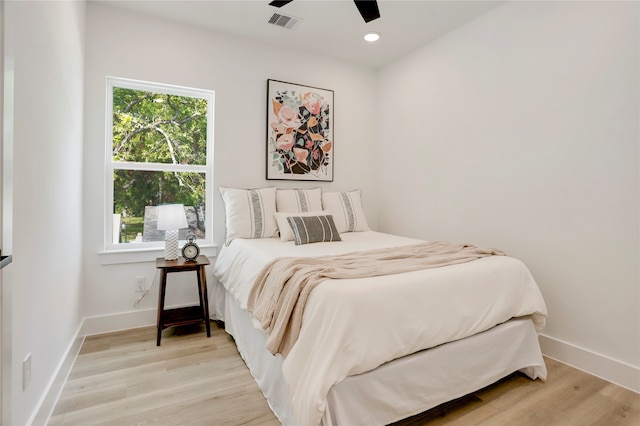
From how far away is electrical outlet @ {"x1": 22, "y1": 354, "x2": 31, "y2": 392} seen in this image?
52.7 inches

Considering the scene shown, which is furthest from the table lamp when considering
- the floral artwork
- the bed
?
the floral artwork

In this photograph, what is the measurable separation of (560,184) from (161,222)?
2990 mm

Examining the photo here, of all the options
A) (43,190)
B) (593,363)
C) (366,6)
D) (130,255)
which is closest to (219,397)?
(43,190)

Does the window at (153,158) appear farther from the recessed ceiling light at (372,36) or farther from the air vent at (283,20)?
the recessed ceiling light at (372,36)

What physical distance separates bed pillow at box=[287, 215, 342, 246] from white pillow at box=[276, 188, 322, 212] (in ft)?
1.19

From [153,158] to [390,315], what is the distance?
8.42 ft

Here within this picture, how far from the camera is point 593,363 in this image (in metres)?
2.16

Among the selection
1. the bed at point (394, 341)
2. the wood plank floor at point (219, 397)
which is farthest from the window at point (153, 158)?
the bed at point (394, 341)

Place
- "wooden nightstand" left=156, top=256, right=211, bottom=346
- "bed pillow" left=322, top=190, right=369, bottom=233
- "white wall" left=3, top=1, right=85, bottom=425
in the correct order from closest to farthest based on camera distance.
Answer: 1. "white wall" left=3, top=1, right=85, bottom=425
2. "wooden nightstand" left=156, top=256, right=211, bottom=346
3. "bed pillow" left=322, top=190, right=369, bottom=233

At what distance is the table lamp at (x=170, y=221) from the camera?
256 cm

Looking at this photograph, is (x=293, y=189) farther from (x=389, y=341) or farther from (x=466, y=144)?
(x=389, y=341)

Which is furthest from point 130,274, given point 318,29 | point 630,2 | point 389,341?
point 630,2

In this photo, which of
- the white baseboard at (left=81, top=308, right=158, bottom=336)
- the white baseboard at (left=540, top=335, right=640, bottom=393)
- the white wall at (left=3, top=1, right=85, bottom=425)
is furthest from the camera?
the white baseboard at (left=81, top=308, right=158, bottom=336)

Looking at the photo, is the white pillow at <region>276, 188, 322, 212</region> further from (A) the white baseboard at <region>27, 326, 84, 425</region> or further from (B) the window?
(A) the white baseboard at <region>27, 326, 84, 425</region>
